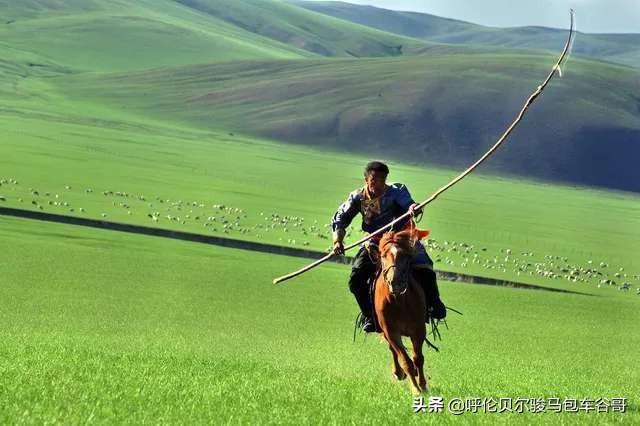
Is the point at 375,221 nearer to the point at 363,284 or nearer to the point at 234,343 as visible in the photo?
the point at 363,284

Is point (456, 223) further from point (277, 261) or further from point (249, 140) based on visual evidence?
point (249, 140)

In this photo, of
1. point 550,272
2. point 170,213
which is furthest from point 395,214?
point 170,213

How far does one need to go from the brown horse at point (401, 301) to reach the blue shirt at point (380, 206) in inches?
23.2

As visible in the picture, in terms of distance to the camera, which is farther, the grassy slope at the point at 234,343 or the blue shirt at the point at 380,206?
the blue shirt at the point at 380,206

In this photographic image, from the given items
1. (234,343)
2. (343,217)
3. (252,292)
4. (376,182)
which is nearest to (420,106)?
(252,292)

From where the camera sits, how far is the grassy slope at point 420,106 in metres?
138

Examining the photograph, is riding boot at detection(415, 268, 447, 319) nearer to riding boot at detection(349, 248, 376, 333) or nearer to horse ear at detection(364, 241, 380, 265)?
horse ear at detection(364, 241, 380, 265)

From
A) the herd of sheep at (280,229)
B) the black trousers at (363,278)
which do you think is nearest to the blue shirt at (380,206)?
the black trousers at (363,278)

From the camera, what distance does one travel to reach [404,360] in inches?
442

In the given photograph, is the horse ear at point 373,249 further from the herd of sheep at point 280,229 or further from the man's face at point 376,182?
the herd of sheep at point 280,229

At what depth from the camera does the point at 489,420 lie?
9312 millimetres

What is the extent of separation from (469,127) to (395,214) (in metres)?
132

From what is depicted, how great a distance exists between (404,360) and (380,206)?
1711 millimetres

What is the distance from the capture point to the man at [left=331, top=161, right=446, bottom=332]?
12047 mm
